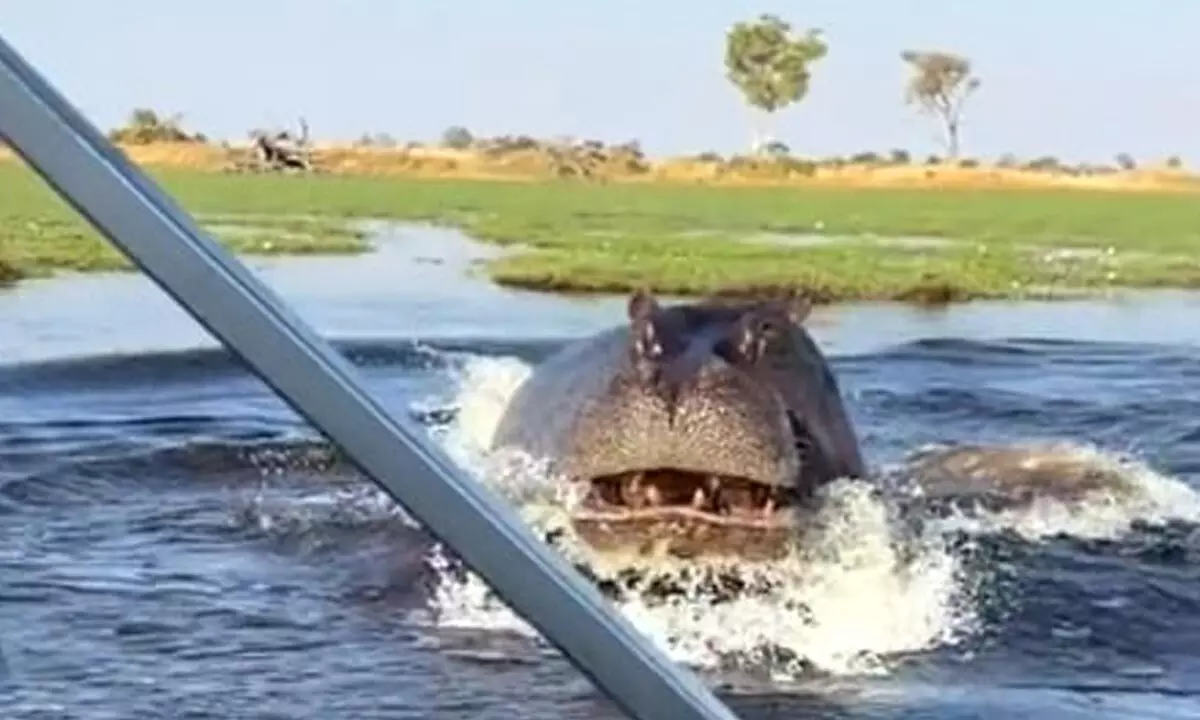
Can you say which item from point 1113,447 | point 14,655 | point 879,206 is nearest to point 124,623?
point 14,655

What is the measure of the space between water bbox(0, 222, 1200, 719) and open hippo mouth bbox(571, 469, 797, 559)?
0.06 metres

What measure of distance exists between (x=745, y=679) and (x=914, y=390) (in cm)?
330

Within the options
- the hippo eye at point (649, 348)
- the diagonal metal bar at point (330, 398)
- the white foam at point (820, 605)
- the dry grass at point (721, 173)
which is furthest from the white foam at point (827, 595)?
the dry grass at point (721, 173)

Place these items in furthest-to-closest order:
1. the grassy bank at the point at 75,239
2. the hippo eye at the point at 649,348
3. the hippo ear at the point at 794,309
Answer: the grassy bank at the point at 75,239
the hippo ear at the point at 794,309
the hippo eye at the point at 649,348

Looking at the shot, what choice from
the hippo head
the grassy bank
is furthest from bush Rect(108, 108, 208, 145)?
the hippo head

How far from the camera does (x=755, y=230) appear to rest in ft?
26.9

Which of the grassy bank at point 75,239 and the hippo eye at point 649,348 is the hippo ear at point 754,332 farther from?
the grassy bank at point 75,239

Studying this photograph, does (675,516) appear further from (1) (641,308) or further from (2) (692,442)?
(1) (641,308)

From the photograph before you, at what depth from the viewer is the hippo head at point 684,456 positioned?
3287 millimetres

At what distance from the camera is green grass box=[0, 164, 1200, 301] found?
7.45 meters

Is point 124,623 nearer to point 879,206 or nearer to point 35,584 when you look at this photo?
point 35,584

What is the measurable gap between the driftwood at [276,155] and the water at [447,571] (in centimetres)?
93

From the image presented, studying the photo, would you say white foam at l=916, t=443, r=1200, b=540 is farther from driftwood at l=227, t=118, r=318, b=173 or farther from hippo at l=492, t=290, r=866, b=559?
driftwood at l=227, t=118, r=318, b=173

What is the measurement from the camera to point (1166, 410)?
19.3 ft
